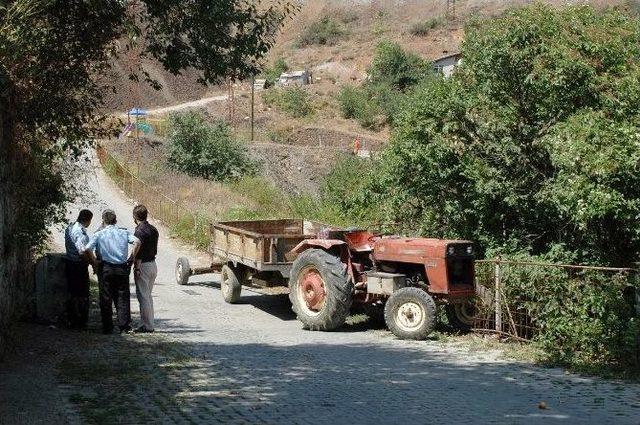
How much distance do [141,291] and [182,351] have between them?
1821mm

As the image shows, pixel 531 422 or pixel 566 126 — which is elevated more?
pixel 566 126

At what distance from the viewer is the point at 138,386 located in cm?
908

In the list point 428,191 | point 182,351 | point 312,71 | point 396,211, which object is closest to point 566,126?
point 428,191

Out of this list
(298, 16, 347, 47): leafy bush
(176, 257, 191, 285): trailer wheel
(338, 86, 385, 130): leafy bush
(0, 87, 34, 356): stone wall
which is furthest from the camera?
(298, 16, 347, 47): leafy bush

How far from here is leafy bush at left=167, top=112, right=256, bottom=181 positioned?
46062mm

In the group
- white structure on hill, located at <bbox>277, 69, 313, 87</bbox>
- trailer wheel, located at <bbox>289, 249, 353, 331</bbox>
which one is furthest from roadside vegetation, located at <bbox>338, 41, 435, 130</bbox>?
trailer wheel, located at <bbox>289, 249, 353, 331</bbox>

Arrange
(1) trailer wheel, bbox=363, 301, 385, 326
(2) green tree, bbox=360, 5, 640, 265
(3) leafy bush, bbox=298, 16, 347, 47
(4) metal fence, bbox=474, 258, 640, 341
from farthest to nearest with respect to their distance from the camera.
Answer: (3) leafy bush, bbox=298, 16, 347, 47, (1) trailer wheel, bbox=363, 301, 385, 326, (2) green tree, bbox=360, 5, 640, 265, (4) metal fence, bbox=474, 258, 640, 341

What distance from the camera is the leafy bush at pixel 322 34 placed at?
116869 mm

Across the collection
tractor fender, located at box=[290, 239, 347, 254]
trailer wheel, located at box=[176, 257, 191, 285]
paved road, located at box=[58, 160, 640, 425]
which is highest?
tractor fender, located at box=[290, 239, 347, 254]

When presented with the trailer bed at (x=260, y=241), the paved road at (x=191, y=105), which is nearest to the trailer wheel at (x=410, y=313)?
the trailer bed at (x=260, y=241)

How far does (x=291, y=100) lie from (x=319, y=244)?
65.5m

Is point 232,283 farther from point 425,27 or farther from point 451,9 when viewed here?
point 451,9

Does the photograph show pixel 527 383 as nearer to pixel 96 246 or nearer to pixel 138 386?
pixel 138 386

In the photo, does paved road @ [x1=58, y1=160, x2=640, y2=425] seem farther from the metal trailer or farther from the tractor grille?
the metal trailer
